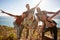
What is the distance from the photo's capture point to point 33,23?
7574mm

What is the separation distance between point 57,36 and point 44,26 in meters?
0.41

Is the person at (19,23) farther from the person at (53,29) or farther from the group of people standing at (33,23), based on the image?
the person at (53,29)

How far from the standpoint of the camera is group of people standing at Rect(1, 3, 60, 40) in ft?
24.4

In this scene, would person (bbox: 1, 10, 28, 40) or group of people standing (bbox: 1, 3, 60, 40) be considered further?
person (bbox: 1, 10, 28, 40)

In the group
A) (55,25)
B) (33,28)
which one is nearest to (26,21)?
(33,28)

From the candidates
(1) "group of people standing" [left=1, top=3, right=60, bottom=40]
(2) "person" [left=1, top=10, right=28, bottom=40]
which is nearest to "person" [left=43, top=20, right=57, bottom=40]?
(1) "group of people standing" [left=1, top=3, right=60, bottom=40]

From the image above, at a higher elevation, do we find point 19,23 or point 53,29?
point 19,23

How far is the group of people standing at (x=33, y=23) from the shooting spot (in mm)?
7426

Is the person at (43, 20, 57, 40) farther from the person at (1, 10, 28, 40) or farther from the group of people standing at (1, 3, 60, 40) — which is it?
the person at (1, 10, 28, 40)

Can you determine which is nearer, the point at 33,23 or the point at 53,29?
the point at 53,29

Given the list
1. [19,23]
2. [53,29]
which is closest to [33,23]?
[19,23]

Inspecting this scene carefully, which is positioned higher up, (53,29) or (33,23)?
(33,23)

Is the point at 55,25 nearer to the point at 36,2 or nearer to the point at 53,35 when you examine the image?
the point at 53,35

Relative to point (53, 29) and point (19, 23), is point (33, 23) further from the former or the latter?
point (53, 29)
